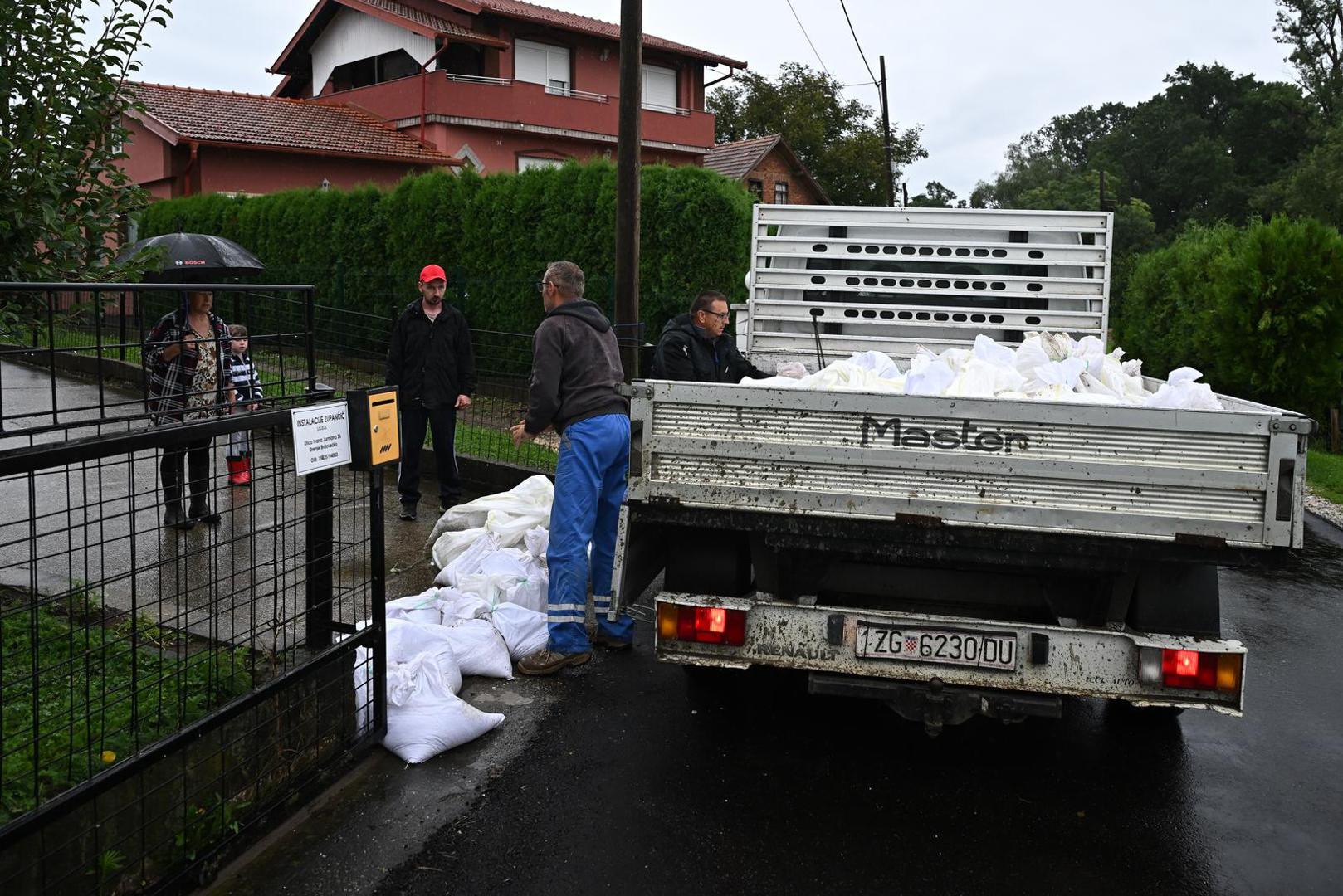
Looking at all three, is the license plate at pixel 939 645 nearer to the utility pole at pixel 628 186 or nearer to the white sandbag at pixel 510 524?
the white sandbag at pixel 510 524

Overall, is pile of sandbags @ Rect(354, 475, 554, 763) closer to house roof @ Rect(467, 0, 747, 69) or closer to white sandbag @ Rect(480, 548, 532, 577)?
white sandbag @ Rect(480, 548, 532, 577)

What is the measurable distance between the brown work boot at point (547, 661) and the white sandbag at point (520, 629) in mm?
54

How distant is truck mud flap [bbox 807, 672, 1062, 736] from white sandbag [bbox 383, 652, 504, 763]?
1399mm

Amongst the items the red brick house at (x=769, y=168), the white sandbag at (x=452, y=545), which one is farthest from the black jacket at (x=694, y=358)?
the red brick house at (x=769, y=168)

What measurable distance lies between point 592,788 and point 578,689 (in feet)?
3.55

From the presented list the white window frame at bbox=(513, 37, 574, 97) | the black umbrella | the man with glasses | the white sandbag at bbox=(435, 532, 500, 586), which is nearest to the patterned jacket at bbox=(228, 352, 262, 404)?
the white sandbag at bbox=(435, 532, 500, 586)

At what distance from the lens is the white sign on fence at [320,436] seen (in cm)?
387

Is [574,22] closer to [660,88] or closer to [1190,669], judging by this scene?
[660,88]

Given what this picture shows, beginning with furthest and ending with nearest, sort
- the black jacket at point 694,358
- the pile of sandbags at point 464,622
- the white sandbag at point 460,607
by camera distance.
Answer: the black jacket at point 694,358, the white sandbag at point 460,607, the pile of sandbags at point 464,622

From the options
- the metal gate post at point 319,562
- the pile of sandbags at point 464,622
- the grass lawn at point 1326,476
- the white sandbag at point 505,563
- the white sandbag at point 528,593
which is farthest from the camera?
the grass lawn at point 1326,476

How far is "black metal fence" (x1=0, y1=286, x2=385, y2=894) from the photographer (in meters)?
3.04

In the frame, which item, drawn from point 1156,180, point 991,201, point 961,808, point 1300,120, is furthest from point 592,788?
point 991,201

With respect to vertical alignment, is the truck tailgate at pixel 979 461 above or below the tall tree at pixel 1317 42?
below

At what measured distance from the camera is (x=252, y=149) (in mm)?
28484
